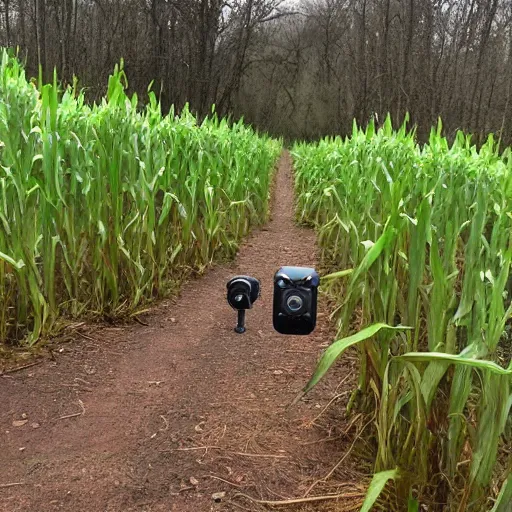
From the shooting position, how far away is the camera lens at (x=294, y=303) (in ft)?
4.41

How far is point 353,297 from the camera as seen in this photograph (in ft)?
4.54

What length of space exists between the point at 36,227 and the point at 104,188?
1.32 ft

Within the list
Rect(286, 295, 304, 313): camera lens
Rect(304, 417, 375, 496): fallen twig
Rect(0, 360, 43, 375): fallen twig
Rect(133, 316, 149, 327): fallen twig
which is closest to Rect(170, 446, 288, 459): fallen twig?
Rect(304, 417, 375, 496): fallen twig

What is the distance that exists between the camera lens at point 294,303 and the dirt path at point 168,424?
0.43 metres

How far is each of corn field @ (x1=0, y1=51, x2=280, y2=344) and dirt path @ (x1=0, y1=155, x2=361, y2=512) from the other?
227mm

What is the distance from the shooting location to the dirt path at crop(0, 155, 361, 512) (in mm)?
1261

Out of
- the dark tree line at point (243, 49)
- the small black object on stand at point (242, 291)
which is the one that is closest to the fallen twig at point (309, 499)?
the small black object on stand at point (242, 291)

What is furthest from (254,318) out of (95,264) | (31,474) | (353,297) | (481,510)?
(481,510)

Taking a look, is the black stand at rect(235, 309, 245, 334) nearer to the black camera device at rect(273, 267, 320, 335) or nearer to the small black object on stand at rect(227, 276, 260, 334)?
the small black object on stand at rect(227, 276, 260, 334)

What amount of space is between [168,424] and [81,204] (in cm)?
113

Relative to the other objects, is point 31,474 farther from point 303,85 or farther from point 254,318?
point 303,85

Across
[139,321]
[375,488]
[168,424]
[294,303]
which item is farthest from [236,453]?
[139,321]

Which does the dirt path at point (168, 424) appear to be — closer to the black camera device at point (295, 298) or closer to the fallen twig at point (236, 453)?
the fallen twig at point (236, 453)

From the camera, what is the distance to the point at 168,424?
157cm
